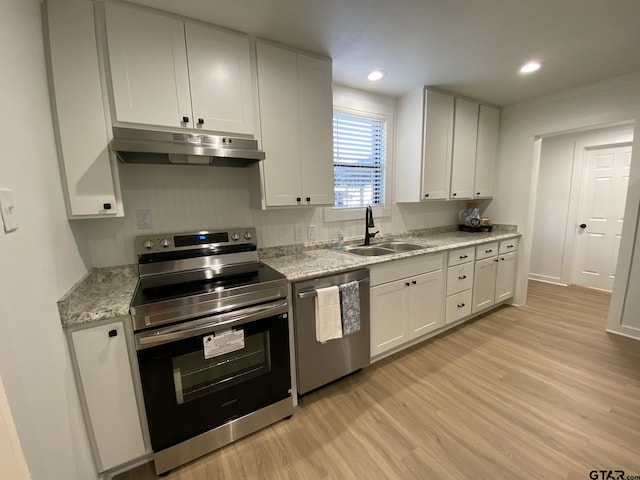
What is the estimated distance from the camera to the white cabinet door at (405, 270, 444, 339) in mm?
2389

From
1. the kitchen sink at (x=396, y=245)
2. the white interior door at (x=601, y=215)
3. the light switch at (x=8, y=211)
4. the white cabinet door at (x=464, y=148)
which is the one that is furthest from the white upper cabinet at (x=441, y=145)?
the light switch at (x=8, y=211)

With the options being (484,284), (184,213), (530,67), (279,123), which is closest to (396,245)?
(484,284)

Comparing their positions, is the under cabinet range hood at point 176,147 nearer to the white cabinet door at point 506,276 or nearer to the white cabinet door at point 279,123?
the white cabinet door at point 279,123

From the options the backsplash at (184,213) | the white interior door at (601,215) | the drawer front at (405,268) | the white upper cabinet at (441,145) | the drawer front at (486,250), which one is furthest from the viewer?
the white interior door at (601,215)

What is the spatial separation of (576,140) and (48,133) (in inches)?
225

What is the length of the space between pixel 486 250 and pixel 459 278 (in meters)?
0.55

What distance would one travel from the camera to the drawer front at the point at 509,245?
3.13m

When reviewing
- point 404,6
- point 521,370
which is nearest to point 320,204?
point 404,6

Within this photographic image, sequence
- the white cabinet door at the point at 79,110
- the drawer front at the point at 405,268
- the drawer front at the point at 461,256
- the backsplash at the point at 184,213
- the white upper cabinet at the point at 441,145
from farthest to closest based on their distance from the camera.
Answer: the white upper cabinet at the point at 441,145, the drawer front at the point at 461,256, the drawer front at the point at 405,268, the backsplash at the point at 184,213, the white cabinet door at the point at 79,110

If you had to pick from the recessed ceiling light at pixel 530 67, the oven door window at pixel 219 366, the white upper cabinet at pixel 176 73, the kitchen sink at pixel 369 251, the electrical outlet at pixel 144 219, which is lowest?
the oven door window at pixel 219 366

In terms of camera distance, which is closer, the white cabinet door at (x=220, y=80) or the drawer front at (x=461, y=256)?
the white cabinet door at (x=220, y=80)

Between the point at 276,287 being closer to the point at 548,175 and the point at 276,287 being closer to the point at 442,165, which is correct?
the point at 442,165

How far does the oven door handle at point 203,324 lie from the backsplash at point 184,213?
0.73 metres

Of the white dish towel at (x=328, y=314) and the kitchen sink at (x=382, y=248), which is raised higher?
the kitchen sink at (x=382, y=248)
